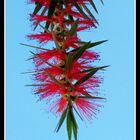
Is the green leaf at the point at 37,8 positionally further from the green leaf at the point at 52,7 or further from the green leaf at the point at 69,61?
the green leaf at the point at 69,61

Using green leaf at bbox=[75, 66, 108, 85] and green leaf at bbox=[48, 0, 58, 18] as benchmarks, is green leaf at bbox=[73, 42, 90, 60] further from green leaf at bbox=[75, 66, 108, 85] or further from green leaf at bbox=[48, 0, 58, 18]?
green leaf at bbox=[48, 0, 58, 18]

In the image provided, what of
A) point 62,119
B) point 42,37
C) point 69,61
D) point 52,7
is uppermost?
point 52,7

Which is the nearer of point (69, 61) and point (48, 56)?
point (69, 61)

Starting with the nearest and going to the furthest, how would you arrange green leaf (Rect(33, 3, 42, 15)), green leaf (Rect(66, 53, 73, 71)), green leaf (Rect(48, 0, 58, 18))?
green leaf (Rect(66, 53, 73, 71)) < green leaf (Rect(48, 0, 58, 18)) < green leaf (Rect(33, 3, 42, 15))

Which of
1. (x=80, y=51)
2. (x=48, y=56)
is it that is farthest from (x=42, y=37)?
(x=80, y=51)

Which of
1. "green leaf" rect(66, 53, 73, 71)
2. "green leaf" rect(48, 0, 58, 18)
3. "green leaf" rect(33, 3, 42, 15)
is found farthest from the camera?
"green leaf" rect(33, 3, 42, 15)

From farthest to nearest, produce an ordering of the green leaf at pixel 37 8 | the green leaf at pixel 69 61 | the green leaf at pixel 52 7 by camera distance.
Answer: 1. the green leaf at pixel 37 8
2. the green leaf at pixel 52 7
3. the green leaf at pixel 69 61

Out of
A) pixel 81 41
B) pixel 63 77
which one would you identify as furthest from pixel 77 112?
pixel 81 41

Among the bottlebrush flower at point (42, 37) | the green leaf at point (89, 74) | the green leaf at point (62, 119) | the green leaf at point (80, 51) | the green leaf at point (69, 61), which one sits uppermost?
the bottlebrush flower at point (42, 37)

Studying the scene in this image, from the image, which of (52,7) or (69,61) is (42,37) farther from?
(69,61)

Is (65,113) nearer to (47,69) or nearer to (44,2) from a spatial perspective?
(47,69)

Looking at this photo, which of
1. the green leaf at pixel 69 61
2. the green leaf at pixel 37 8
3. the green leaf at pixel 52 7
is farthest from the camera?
the green leaf at pixel 37 8
